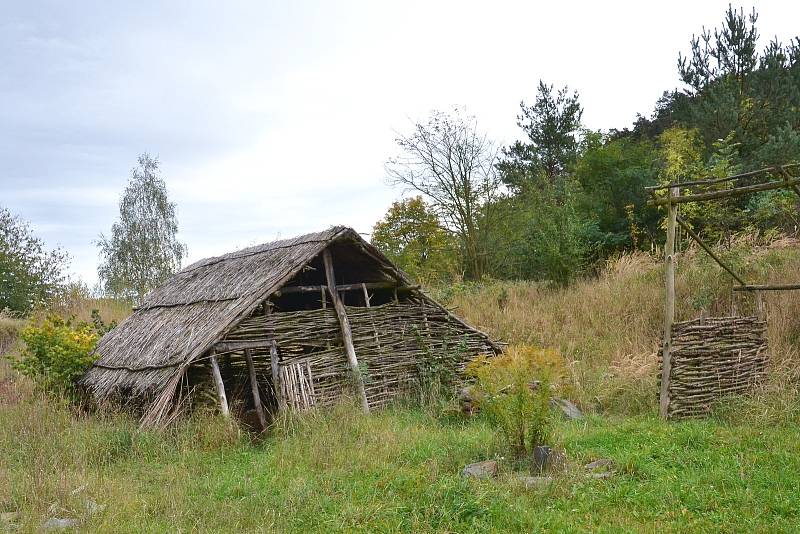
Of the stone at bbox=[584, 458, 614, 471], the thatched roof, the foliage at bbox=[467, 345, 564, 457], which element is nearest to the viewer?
the stone at bbox=[584, 458, 614, 471]

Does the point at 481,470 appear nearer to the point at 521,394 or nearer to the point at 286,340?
the point at 521,394

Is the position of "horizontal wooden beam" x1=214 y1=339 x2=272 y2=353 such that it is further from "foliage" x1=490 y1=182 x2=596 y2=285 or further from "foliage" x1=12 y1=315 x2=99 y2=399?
"foliage" x1=490 y1=182 x2=596 y2=285

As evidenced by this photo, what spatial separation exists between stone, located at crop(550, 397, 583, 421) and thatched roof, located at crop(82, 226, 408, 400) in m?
3.13

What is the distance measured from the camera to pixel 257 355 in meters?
10.2

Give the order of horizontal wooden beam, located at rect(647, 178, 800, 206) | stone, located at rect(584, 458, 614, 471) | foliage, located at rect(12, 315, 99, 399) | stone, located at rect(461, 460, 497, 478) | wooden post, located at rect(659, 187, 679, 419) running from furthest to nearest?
foliage, located at rect(12, 315, 99, 399) → wooden post, located at rect(659, 187, 679, 419) → horizontal wooden beam, located at rect(647, 178, 800, 206) → stone, located at rect(584, 458, 614, 471) → stone, located at rect(461, 460, 497, 478)

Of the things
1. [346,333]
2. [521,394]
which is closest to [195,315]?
[346,333]

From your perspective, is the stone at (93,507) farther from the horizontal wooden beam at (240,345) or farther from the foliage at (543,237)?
the foliage at (543,237)

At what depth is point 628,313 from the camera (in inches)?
519

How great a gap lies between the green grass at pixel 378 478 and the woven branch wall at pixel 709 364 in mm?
543

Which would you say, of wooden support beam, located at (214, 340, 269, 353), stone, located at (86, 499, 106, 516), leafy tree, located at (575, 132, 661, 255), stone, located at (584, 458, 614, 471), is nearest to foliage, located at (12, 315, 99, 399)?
wooden support beam, located at (214, 340, 269, 353)

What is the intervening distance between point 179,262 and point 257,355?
18237mm

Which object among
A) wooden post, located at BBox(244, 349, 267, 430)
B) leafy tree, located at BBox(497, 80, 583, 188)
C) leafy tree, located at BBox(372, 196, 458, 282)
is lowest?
wooden post, located at BBox(244, 349, 267, 430)

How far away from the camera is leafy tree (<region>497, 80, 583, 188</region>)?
2897 cm

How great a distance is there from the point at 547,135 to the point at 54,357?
23.2 metres
